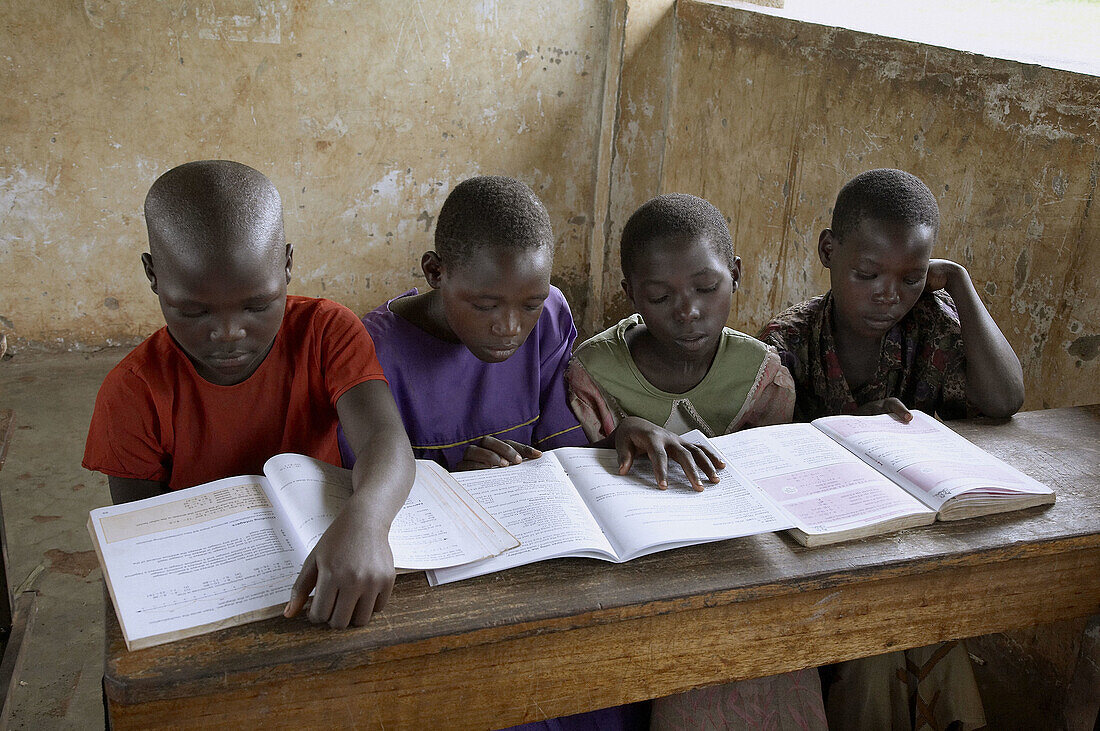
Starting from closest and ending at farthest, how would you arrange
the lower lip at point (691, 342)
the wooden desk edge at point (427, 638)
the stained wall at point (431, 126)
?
the wooden desk edge at point (427, 638) → the lower lip at point (691, 342) → the stained wall at point (431, 126)

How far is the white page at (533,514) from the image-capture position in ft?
3.61

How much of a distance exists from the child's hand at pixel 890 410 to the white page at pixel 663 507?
1.45ft

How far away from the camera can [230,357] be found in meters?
1.30

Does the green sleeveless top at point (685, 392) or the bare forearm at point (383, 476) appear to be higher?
the bare forearm at point (383, 476)

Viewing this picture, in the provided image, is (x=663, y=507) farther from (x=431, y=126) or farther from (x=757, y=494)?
(x=431, y=126)

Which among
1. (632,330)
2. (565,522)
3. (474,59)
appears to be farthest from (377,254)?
(565,522)

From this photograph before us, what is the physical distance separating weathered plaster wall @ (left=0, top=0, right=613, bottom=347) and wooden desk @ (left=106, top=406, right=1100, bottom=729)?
328cm

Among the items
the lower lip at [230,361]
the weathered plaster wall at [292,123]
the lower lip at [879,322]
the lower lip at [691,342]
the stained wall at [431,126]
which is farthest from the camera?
the weathered plaster wall at [292,123]

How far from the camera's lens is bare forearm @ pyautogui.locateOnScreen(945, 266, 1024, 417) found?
1.73 meters

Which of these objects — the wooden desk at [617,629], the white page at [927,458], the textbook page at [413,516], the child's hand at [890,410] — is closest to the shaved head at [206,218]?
the textbook page at [413,516]

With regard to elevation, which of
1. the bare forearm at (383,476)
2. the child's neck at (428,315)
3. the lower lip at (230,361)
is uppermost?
the lower lip at (230,361)

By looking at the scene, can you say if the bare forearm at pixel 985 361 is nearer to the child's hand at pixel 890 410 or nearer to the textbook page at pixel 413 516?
the child's hand at pixel 890 410

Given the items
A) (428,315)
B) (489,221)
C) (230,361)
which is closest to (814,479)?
(489,221)

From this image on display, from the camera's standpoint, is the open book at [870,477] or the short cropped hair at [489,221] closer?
the open book at [870,477]
